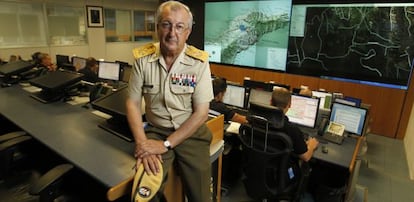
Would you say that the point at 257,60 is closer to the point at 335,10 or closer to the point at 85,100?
the point at 335,10

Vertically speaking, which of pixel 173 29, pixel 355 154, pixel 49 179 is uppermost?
pixel 173 29

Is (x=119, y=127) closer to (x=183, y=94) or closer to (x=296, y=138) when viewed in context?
(x=183, y=94)

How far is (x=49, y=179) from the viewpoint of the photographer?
1.23m

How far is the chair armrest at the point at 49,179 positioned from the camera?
46.9 inches

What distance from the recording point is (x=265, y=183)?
2.04 meters

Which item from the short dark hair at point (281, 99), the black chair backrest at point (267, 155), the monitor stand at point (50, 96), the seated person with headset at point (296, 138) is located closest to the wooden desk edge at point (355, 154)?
the seated person with headset at point (296, 138)

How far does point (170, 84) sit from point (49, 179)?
73cm

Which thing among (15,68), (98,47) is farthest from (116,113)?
(98,47)

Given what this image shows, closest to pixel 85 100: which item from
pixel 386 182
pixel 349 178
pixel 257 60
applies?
pixel 349 178

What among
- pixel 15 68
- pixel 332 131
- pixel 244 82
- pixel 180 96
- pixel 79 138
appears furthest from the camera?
pixel 244 82

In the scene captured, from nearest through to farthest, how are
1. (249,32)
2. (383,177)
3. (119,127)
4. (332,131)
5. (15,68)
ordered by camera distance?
(119,127) → (332,131) → (15,68) → (383,177) → (249,32)

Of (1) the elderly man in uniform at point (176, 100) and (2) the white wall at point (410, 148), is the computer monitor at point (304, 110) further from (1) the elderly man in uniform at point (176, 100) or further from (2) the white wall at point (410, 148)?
(1) the elderly man in uniform at point (176, 100)

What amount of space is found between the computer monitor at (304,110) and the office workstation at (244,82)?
1 centimetres

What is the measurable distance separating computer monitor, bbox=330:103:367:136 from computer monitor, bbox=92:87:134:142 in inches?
78.4
